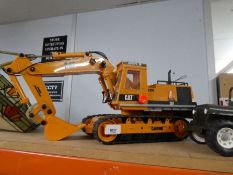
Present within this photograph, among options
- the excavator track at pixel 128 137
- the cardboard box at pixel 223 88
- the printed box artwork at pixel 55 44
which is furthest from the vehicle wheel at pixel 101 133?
the printed box artwork at pixel 55 44

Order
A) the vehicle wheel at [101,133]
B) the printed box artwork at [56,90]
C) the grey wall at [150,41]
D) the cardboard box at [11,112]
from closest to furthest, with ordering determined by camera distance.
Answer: the vehicle wheel at [101,133] → the cardboard box at [11,112] → the grey wall at [150,41] → the printed box artwork at [56,90]

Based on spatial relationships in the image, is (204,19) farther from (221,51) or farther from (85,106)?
(221,51)

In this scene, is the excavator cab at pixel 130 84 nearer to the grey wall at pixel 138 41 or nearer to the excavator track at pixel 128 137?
the excavator track at pixel 128 137

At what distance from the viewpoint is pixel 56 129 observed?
101 centimetres

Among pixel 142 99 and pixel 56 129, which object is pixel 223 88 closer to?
pixel 142 99

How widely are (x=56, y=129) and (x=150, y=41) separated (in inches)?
41.1

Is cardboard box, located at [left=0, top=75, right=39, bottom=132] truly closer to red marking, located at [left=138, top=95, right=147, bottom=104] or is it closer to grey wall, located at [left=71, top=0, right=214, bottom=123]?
grey wall, located at [left=71, top=0, right=214, bottom=123]

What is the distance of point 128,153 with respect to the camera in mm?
728

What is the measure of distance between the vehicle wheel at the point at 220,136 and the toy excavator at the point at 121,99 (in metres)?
0.33

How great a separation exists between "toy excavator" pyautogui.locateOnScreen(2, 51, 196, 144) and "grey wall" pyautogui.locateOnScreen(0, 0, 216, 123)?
0.45 metres

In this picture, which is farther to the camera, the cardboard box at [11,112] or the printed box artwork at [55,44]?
the printed box artwork at [55,44]

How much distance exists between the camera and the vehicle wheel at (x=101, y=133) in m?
0.94

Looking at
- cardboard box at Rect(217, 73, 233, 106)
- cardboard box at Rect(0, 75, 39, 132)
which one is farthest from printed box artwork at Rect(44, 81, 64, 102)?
cardboard box at Rect(217, 73, 233, 106)

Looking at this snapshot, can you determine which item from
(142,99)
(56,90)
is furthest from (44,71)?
(56,90)
